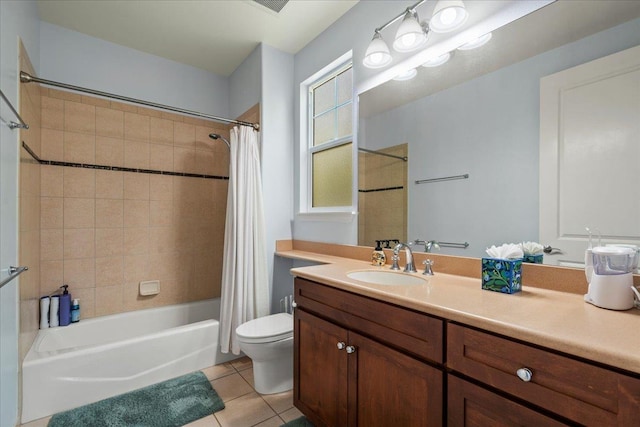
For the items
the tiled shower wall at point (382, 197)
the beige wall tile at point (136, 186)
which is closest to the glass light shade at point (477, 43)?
the tiled shower wall at point (382, 197)

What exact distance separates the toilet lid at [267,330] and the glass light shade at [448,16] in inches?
75.0

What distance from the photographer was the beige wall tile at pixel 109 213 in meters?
Result: 2.41

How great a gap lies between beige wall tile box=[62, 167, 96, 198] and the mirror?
2317 millimetres

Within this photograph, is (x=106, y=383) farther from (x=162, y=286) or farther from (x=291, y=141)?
(x=291, y=141)

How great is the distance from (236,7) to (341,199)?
1.54m

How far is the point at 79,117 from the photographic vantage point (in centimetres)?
234

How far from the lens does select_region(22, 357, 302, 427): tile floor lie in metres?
1.61

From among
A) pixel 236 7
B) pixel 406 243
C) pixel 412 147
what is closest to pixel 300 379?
pixel 406 243

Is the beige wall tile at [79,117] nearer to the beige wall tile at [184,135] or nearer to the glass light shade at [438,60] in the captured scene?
the beige wall tile at [184,135]

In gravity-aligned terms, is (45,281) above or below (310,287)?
below

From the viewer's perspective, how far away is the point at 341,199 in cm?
224

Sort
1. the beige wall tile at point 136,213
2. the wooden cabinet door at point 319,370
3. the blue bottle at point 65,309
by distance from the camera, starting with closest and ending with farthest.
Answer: the wooden cabinet door at point 319,370
the blue bottle at point 65,309
the beige wall tile at point 136,213

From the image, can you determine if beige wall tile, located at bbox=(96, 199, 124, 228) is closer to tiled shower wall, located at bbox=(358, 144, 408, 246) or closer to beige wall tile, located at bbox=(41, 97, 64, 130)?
beige wall tile, located at bbox=(41, 97, 64, 130)

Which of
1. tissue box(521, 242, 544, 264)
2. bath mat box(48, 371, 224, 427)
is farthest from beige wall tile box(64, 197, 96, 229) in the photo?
tissue box(521, 242, 544, 264)
